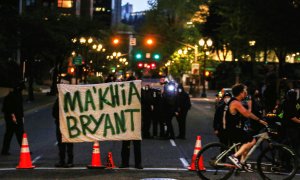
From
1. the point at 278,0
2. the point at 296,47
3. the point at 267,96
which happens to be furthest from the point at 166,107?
the point at 296,47

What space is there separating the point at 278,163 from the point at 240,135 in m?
0.91

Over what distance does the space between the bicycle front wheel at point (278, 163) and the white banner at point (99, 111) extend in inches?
117

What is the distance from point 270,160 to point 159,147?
604 centimetres

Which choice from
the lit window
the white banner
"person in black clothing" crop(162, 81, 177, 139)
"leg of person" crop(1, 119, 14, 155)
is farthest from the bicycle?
the lit window

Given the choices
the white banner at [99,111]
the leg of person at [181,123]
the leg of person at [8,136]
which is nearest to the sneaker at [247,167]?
the white banner at [99,111]

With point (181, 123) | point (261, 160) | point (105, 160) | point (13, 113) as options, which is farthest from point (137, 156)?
point (181, 123)

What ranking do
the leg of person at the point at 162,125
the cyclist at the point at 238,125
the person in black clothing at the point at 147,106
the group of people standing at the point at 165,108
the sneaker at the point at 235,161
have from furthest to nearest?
the leg of person at the point at 162,125, the group of people standing at the point at 165,108, the person in black clothing at the point at 147,106, the cyclist at the point at 238,125, the sneaker at the point at 235,161

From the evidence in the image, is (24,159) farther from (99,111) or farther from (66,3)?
(66,3)

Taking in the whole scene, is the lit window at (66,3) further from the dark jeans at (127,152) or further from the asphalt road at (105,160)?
the dark jeans at (127,152)

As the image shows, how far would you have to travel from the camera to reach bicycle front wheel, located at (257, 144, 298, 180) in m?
11.0

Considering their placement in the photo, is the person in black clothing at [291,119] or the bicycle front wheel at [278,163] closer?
the bicycle front wheel at [278,163]

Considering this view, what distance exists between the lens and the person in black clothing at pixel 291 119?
13102 mm

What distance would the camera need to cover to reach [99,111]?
1321cm

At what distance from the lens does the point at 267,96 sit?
21484 millimetres
